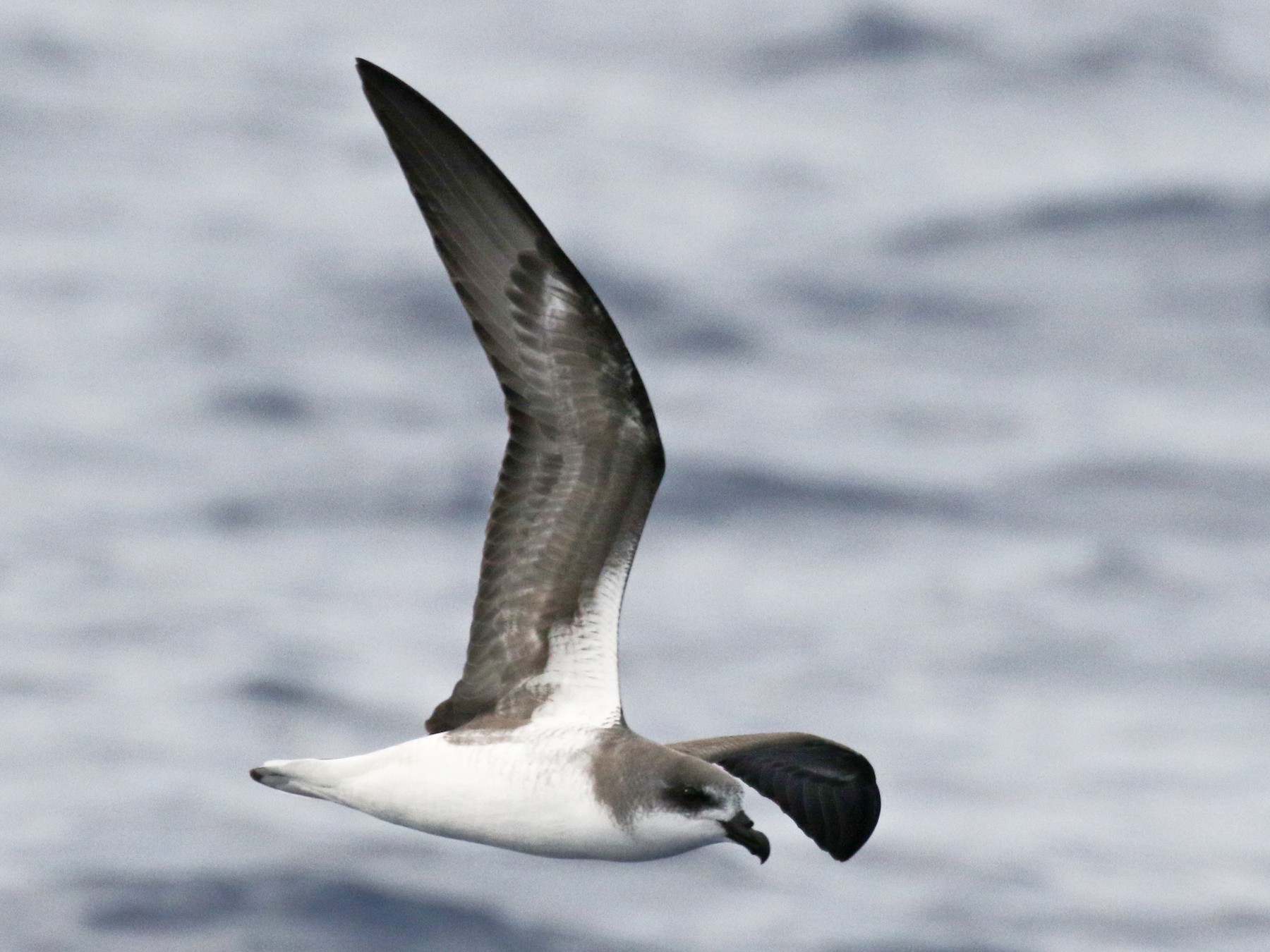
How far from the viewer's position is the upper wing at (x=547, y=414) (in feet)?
33.8

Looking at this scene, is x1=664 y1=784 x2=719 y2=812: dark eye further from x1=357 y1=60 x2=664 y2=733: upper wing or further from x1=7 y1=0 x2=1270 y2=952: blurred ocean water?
x1=7 y1=0 x2=1270 y2=952: blurred ocean water

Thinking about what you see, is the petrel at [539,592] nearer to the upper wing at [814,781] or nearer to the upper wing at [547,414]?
the upper wing at [547,414]

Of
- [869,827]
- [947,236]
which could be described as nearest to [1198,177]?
[947,236]

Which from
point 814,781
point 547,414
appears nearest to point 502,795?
point 547,414

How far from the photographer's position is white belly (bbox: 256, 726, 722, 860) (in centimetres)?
1005

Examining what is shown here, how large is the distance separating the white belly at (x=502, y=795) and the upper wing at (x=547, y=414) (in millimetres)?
368

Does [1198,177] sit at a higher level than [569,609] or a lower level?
higher

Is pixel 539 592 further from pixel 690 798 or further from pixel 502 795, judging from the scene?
pixel 690 798

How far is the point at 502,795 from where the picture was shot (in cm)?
1012

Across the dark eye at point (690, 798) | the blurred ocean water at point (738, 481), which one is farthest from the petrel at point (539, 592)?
the blurred ocean water at point (738, 481)

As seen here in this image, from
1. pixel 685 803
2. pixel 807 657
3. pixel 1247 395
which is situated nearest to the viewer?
pixel 685 803

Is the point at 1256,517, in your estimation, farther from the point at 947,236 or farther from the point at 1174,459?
the point at 947,236

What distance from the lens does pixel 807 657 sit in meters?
34.4

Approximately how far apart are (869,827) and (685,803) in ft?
7.55
